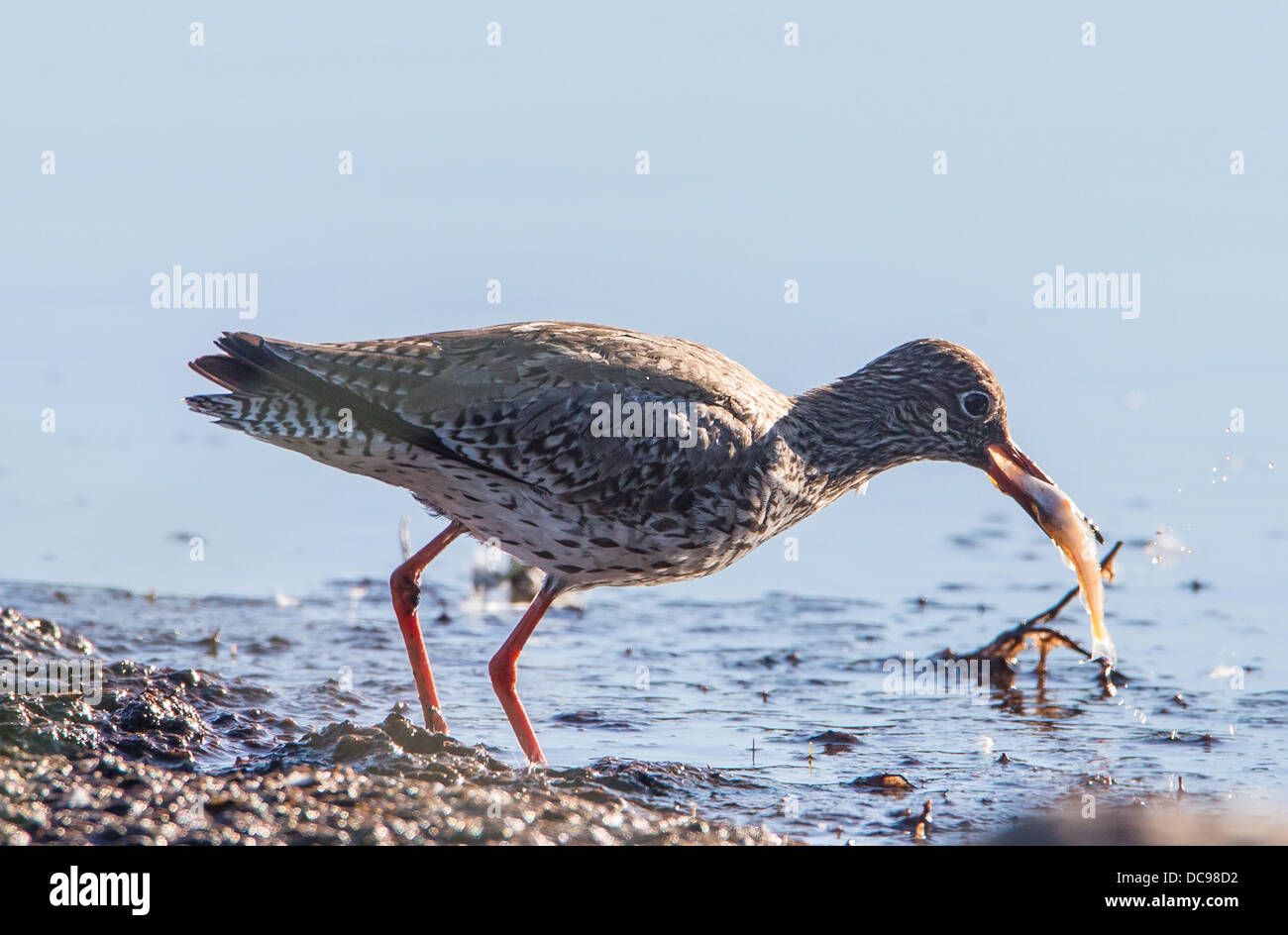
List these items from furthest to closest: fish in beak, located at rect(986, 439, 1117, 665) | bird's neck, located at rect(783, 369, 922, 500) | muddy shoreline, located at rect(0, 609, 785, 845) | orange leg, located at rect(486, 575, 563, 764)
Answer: bird's neck, located at rect(783, 369, 922, 500) < fish in beak, located at rect(986, 439, 1117, 665) < orange leg, located at rect(486, 575, 563, 764) < muddy shoreline, located at rect(0, 609, 785, 845)

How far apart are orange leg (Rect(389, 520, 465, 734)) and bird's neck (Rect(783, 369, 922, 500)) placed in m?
2.01

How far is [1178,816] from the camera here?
23.7 feet

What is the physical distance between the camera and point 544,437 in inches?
307

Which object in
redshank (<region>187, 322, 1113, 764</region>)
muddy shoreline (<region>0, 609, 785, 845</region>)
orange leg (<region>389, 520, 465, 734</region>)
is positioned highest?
redshank (<region>187, 322, 1113, 764</region>)

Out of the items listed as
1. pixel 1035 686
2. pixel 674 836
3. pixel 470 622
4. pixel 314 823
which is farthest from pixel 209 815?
pixel 1035 686

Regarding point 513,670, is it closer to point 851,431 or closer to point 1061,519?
point 851,431

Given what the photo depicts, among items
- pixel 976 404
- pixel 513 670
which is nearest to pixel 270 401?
pixel 513 670

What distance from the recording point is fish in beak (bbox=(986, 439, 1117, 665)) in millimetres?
8555

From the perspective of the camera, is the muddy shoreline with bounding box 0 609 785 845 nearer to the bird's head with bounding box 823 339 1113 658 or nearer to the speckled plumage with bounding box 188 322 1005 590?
the speckled plumage with bounding box 188 322 1005 590

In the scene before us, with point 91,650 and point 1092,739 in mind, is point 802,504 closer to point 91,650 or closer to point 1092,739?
point 1092,739

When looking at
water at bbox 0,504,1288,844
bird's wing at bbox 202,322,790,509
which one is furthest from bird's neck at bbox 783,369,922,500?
water at bbox 0,504,1288,844

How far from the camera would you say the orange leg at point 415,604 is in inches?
329
